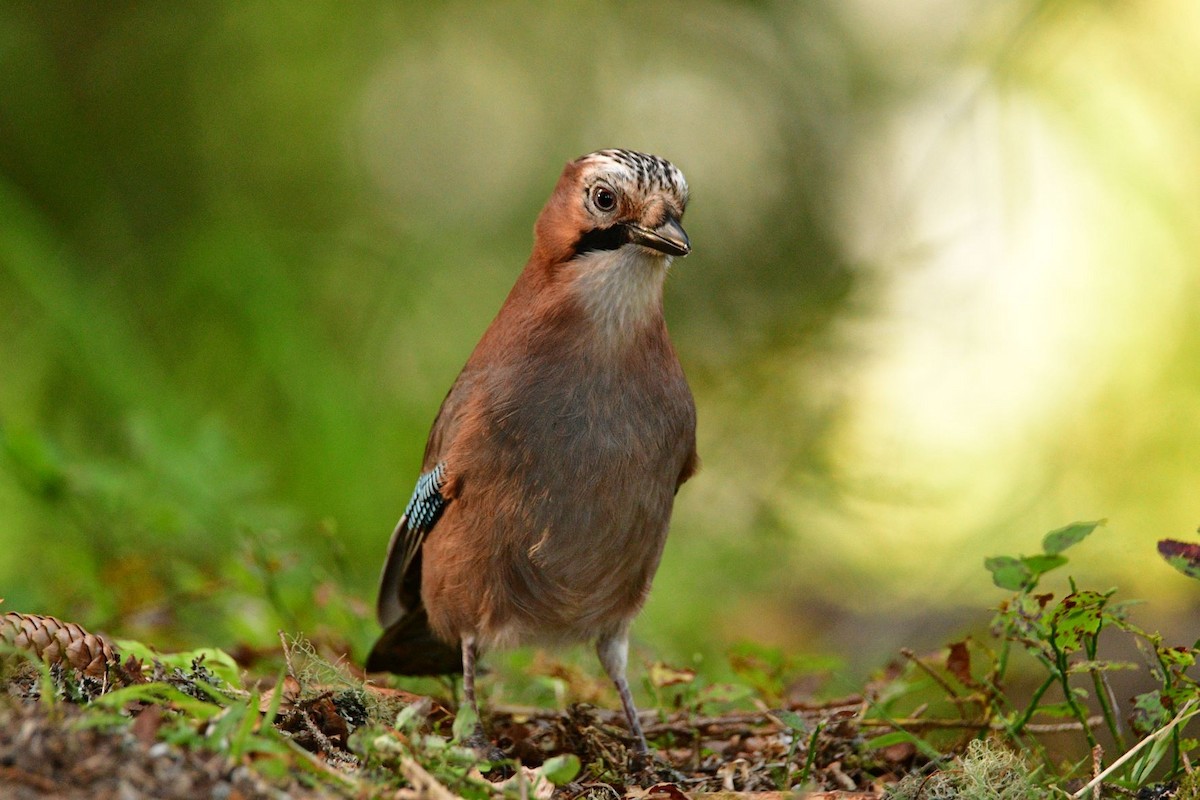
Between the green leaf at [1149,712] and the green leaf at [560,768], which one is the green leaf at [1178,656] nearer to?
the green leaf at [1149,712]

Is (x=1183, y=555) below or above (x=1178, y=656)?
above

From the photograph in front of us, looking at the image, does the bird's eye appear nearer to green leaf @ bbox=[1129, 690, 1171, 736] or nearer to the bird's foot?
the bird's foot

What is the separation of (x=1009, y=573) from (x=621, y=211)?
158cm

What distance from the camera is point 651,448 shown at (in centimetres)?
384

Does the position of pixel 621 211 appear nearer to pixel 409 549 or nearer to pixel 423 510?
pixel 423 510

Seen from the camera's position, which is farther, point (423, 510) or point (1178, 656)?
point (423, 510)

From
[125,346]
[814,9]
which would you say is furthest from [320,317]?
→ [814,9]

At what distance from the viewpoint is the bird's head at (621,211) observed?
3855 mm

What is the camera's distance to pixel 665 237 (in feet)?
12.5

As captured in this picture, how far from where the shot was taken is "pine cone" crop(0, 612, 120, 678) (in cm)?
262

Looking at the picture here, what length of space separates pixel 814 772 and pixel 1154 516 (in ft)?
18.9

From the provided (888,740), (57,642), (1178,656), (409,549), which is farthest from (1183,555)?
(409,549)

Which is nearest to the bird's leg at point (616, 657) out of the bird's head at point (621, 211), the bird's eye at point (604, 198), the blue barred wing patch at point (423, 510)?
the blue barred wing patch at point (423, 510)

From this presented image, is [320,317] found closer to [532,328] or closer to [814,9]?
[814,9]
